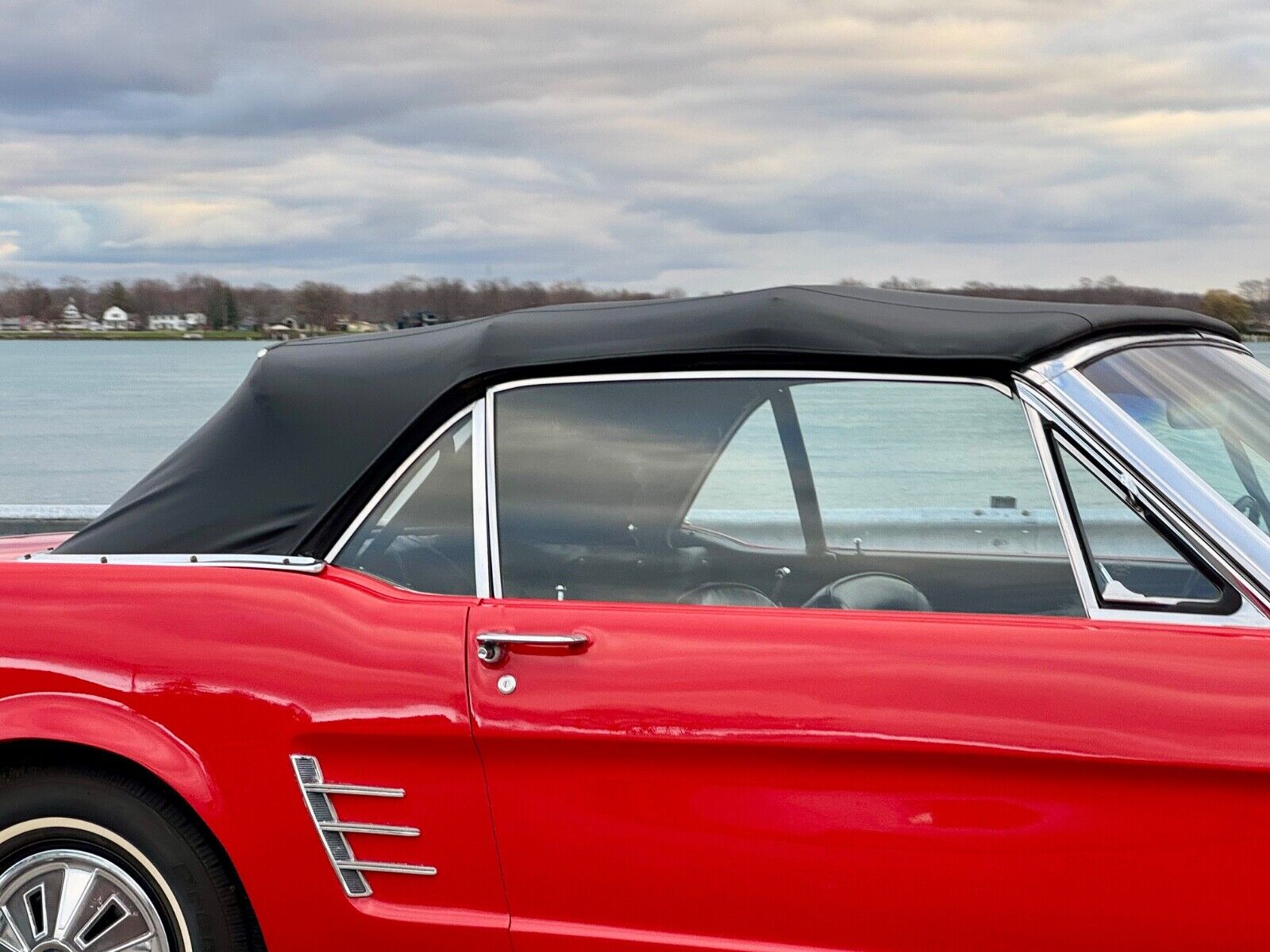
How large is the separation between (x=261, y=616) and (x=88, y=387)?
113128 millimetres

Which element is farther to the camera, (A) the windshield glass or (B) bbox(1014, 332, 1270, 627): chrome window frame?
(A) the windshield glass

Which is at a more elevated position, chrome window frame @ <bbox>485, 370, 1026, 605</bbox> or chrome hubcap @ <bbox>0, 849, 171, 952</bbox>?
chrome window frame @ <bbox>485, 370, 1026, 605</bbox>

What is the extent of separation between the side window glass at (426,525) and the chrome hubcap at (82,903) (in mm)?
766

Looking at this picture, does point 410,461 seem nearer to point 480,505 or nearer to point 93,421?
point 480,505

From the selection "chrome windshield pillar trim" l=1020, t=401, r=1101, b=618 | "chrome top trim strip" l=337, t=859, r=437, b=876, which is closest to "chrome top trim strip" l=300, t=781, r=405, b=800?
"chrome top trim strip" l=337, t=859, r=437, b=876

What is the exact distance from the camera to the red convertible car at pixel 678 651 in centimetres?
246

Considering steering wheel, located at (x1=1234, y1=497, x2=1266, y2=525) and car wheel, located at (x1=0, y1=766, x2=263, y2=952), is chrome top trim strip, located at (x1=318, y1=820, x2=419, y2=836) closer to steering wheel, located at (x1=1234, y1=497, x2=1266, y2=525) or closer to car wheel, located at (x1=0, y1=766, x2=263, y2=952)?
car wheel, located at (x1=0, y1=766, x2=263, y2=952)

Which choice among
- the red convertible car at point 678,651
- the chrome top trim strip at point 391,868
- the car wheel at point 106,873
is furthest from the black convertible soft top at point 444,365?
the chrome top trim strip at point 391,868

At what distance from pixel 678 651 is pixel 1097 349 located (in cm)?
102

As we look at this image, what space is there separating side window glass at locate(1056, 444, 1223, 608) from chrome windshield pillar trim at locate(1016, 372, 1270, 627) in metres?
0.02

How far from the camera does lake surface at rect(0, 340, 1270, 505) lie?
38.0m

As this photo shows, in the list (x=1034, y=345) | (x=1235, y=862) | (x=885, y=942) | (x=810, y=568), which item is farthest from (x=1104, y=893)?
(x=1034, y=345)

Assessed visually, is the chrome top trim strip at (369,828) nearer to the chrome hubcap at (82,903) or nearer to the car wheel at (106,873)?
the car wheel at (106,873)

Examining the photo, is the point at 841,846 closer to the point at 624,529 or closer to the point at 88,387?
the point at 624,529
